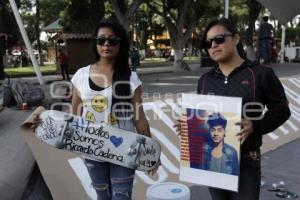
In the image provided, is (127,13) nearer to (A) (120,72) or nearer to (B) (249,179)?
(A) (120,72)

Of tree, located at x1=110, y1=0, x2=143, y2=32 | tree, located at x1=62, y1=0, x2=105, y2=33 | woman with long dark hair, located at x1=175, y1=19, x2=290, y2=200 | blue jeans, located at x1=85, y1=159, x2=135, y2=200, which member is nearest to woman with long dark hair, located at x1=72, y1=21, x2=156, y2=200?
blue jeans, located at x1=85, y1=159, x2=135, y2=200

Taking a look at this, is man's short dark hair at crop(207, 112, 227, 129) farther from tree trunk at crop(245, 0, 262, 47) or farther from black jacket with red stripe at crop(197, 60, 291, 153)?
tree trunk at crop(245, 0, 262, 47)

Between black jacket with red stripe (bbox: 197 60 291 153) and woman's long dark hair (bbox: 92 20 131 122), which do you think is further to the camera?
woman's long dark hair (bbox: 92 20 131 122)

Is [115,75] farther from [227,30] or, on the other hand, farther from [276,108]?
[276,108]

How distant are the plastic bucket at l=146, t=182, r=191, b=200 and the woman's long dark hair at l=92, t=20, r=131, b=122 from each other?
A: 2.17 ft

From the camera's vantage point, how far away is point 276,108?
2.42m

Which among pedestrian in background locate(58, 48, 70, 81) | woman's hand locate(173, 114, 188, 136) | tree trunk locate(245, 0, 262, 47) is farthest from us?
tree trunk locate(245, 0, 262, 47)

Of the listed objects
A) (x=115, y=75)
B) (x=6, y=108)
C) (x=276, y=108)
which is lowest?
(x=6, y=108)

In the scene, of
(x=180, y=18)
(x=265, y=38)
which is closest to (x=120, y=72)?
(x=265, y=38)

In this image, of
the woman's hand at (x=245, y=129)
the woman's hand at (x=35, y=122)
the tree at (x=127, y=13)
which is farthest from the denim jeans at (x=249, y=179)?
the tree at (x=127, y=13)

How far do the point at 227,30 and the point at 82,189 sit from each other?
2.35m

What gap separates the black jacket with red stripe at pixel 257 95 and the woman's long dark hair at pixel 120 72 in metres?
0.70

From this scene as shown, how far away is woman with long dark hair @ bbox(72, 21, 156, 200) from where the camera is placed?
111 inches

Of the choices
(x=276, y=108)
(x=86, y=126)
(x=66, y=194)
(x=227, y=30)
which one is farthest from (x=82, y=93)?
(x=66, y=194)
